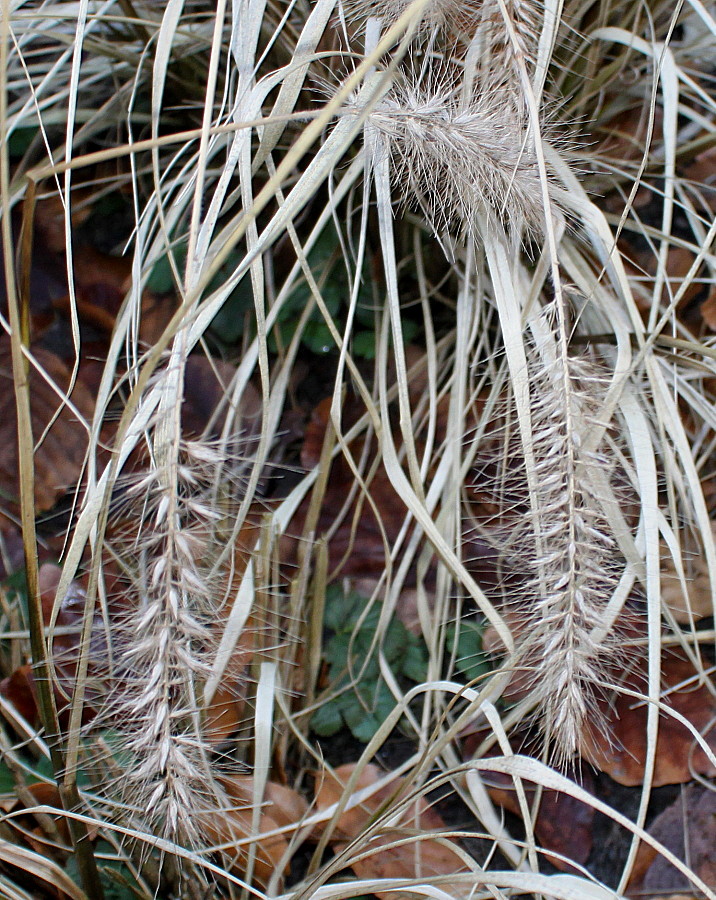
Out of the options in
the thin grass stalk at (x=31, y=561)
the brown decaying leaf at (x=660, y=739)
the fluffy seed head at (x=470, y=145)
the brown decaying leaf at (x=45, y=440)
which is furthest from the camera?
the brown decaying leaf at (x=45, y=440)

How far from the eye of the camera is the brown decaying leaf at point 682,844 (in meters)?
0.73

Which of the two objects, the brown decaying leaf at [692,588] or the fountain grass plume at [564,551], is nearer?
the fountain grass plume at [564,551]

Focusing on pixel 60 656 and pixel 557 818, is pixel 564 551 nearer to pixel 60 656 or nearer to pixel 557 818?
pixel 557 818

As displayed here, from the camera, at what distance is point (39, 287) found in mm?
1056

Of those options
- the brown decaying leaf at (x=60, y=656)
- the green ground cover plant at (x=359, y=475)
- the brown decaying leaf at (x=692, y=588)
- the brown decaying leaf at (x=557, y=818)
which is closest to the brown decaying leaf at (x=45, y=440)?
the green ground cover plant at (x=359, y=475)

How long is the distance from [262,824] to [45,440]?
0.55m

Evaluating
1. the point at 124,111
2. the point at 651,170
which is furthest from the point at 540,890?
the point at 124,111

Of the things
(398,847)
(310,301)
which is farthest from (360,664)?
(310,301)

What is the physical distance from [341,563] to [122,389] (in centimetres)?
35

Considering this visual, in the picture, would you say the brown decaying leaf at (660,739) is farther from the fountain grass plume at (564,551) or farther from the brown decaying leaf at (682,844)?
the fountain grass plume at (564,551)

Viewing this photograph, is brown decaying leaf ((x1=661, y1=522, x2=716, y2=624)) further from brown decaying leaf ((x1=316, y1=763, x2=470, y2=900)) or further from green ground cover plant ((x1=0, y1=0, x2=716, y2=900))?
brown decaying leaf ((x1=316, y1=763, x2=470, y2=900))

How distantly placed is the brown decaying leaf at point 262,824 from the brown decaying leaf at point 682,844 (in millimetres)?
352

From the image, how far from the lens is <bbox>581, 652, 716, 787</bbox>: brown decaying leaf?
0.77 metres

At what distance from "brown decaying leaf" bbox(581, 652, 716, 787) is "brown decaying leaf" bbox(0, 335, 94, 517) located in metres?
0.71
